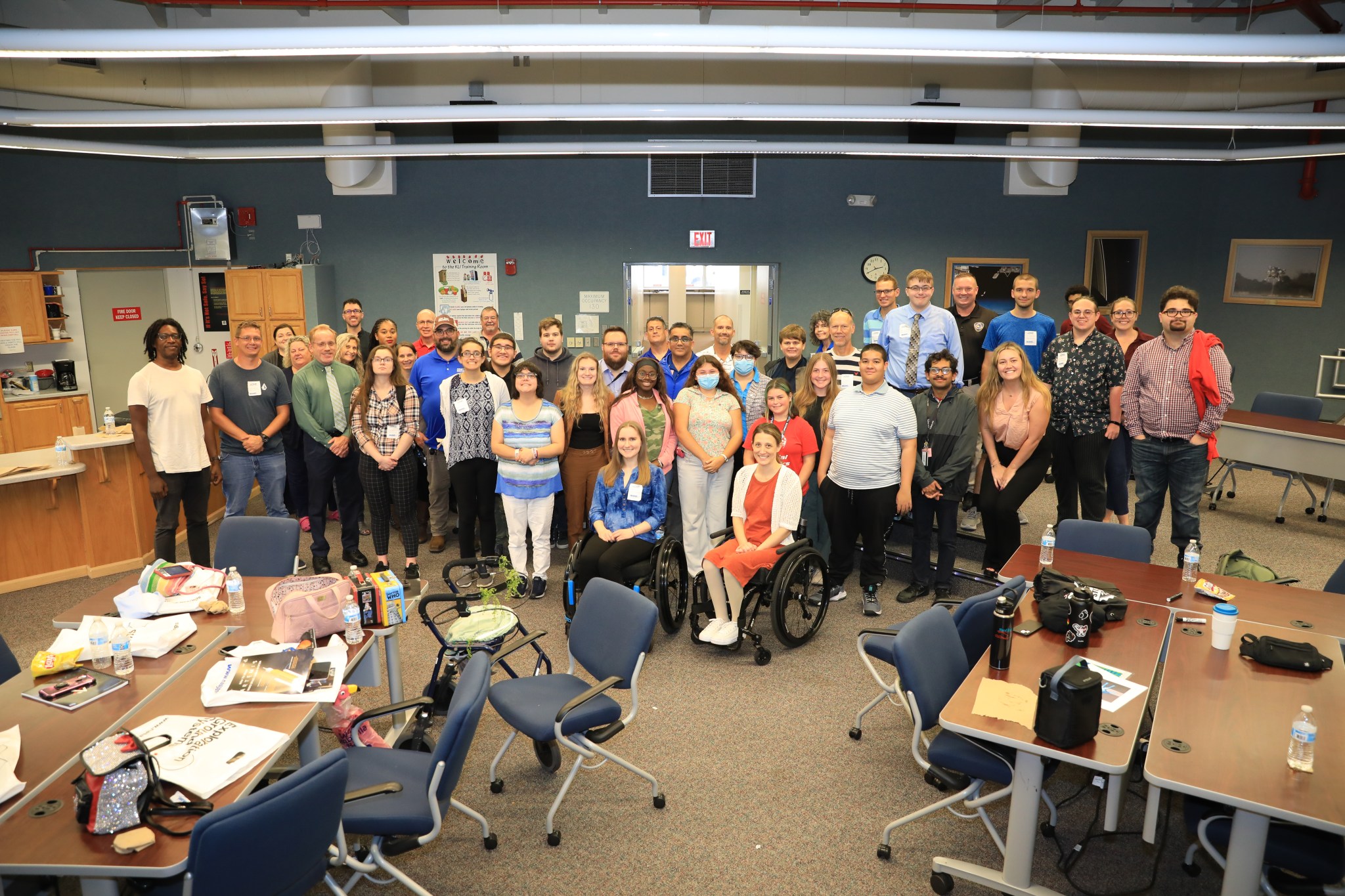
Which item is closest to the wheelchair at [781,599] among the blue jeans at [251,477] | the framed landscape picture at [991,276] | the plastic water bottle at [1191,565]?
the plastic water bottle at [1191,565]

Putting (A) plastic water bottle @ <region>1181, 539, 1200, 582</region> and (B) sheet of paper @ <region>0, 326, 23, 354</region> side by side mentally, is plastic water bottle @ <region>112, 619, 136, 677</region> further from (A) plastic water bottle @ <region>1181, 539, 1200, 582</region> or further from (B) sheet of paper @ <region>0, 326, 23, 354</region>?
(B) sheet of paper @ <region>0, 326, 23, 354</region>

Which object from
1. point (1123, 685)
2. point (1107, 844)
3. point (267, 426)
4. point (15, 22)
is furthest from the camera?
point (15, 22)

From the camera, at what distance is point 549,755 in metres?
3.72

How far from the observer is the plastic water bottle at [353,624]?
3.32 metres

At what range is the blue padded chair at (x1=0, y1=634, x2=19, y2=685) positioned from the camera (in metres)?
3.28

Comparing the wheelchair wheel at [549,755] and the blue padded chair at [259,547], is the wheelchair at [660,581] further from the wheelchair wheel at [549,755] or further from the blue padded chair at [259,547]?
the blue padded chair at [259,547]

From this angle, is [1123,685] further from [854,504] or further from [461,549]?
[461,549]

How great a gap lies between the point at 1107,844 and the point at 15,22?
10806 mm

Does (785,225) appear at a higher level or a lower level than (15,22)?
lower

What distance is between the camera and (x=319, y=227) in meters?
9.98

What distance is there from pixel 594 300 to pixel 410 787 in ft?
25.5

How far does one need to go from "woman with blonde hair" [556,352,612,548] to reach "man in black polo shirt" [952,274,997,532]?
9.27 ft

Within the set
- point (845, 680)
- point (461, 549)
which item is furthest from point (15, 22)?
point (845, 680)

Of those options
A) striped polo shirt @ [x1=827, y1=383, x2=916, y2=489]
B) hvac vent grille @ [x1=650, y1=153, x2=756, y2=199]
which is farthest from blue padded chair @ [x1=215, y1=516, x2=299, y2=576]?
hvac vent grille @ [x1=650, y1=153, x2=756, y2=199]
